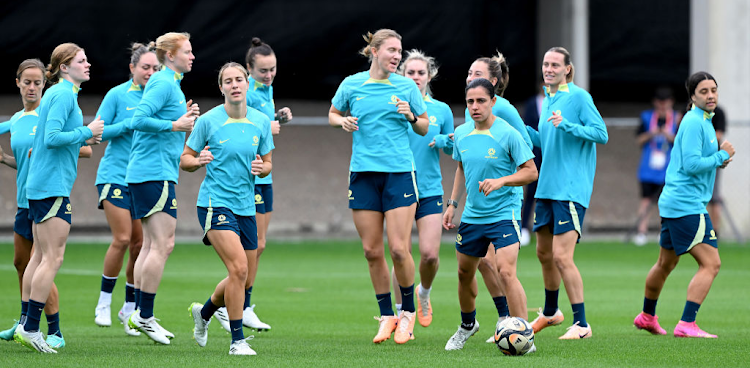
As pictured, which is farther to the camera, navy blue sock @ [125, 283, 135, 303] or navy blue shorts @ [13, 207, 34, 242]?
navy blue sock @ [125, 283, 135, 303]

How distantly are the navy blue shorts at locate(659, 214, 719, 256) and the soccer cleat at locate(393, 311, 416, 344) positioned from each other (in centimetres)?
209

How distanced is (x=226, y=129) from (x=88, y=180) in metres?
12.9

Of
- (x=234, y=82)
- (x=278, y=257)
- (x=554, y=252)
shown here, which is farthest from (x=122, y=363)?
(x=278, y=257)

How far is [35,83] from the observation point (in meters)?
7.68

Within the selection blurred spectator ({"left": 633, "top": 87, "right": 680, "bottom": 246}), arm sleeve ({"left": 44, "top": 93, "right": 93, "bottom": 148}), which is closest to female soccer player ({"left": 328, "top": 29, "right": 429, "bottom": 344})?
arm sleeve ({"left": 44, "top": 93, "right": 93, "bottom": 148})

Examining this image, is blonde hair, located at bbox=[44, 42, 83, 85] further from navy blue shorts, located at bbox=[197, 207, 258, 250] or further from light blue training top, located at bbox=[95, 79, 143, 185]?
navy blue shorts, located at bbox=[197, 207, 258, 250]

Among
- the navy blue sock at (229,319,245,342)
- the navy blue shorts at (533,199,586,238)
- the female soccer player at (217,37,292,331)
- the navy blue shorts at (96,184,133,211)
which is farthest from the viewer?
the navy blue shorts at (96,184,133,211)

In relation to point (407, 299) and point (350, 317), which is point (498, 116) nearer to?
point (407, 299)

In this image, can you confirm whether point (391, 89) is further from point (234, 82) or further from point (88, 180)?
point (88, 180)

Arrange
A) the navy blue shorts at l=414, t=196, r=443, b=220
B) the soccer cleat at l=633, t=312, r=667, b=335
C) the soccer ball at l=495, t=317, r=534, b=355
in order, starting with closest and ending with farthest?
the soccer ball at l=495, t=317, r=534, b=355, the soccer cleat at l=633, t=312, r=667, b=335, the navy blue shorts at l=414, t=196, r=443, b=220

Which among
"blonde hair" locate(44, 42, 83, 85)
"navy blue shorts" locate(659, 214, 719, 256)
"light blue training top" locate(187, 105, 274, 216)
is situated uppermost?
"blonde hair" locate(44, 42, 83, 85)

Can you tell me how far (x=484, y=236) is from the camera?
24.1 feet

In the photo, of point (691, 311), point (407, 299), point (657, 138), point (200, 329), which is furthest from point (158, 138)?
point (657, 138)

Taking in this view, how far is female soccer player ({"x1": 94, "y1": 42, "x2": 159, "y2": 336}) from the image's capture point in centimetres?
876
